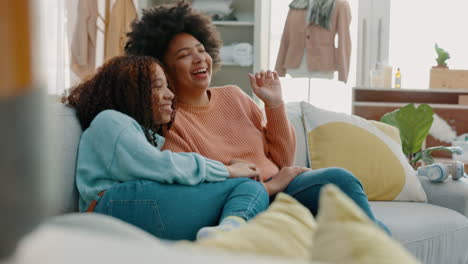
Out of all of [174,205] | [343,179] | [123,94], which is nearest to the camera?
[174,205]

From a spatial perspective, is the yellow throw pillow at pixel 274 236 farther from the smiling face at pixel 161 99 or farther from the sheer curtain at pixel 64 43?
the sheer curtain at pixel 64 43

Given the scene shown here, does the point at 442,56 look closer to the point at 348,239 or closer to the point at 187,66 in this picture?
the point at 187,66

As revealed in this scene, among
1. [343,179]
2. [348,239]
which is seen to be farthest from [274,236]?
[343,179]

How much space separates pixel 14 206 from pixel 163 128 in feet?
5.69

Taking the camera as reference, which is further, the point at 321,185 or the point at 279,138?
the point at 279,138

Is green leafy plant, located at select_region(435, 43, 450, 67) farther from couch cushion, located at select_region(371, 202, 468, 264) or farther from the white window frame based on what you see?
couch cushion, located at select_region(371, 202, 468, 264)

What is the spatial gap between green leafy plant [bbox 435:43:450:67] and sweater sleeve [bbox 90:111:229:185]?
10.6ft

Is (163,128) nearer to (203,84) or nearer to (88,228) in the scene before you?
(203,84)

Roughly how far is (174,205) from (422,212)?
1.00 m

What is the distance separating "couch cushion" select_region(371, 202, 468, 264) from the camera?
1995 mm

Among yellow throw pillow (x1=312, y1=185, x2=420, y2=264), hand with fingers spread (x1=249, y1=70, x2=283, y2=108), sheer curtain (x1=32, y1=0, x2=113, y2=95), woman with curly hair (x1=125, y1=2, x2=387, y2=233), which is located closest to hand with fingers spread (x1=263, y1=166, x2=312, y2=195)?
woman with curly hair (x1=125, y1=2, x2=387, y2=233)

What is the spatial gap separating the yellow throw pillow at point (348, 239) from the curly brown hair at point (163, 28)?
5.66ft

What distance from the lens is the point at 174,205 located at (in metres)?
1.60

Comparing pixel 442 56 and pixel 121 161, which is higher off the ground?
pixel 442 56
